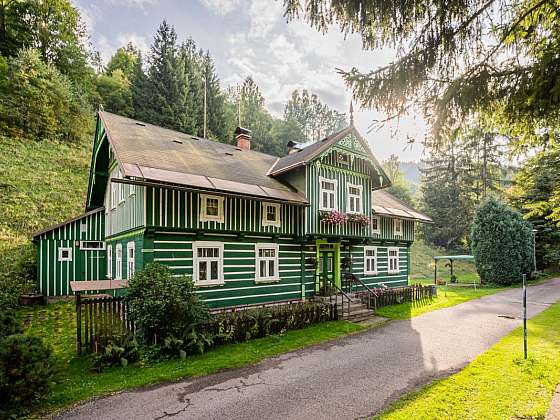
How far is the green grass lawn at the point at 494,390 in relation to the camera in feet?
19.2

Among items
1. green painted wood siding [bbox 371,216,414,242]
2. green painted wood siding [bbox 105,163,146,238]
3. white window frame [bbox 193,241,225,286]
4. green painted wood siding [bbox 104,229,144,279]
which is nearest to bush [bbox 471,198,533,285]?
green painted wood siding [bbox 371,216,414,242]

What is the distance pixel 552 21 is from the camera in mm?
5699

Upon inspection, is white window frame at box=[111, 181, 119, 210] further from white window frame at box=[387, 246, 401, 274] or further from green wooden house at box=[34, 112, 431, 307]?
white window frame at box=[387, 246, 401, 274]

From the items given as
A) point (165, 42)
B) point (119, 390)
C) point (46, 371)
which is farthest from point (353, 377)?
point (165, 42)

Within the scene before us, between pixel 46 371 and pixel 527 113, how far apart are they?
1058 centimetres

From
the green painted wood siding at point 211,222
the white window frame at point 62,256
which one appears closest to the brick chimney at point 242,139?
→ the green painted wood siding at point 211,222

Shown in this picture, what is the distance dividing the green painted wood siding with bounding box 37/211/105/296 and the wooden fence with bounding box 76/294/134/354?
31.8 ft

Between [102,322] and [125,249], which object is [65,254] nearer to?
[125,249]

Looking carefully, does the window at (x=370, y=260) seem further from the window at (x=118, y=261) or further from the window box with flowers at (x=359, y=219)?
the window at (x=118, y=261)

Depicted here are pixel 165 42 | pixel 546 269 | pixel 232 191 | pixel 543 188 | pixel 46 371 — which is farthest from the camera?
pixel 165 42

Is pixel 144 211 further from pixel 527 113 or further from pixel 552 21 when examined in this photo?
pixel 552 21

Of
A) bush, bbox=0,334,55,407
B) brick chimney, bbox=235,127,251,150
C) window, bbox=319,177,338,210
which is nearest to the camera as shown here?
bush, bbox=0,334,55,407

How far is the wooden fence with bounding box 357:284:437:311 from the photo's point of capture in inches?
627

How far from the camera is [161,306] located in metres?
9.06
